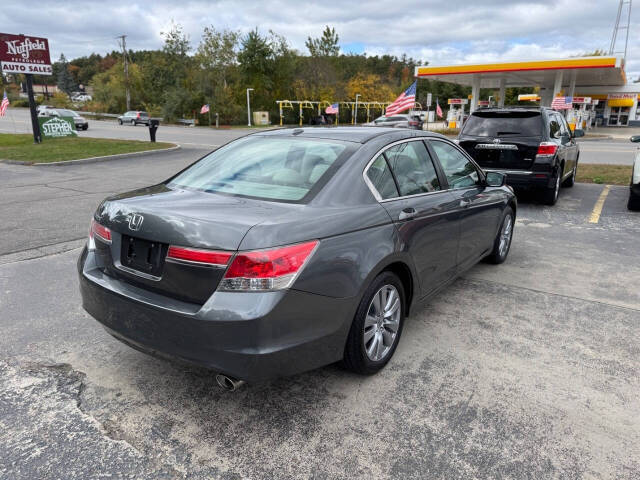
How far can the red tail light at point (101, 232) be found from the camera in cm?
284

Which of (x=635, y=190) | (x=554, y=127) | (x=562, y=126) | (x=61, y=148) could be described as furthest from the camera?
(x=61, y=148)

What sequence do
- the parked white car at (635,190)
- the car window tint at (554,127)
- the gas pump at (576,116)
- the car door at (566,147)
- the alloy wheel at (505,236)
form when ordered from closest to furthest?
the alloy wheel at (505,236) < the parked white car at (635,190) < the car window tint at (554,127) < the car door at (566,147) < the gas pump at (576,116)

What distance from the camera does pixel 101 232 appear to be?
9.57 ft

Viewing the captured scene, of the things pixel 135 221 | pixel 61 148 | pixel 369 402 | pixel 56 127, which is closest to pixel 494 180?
pixel 369 402

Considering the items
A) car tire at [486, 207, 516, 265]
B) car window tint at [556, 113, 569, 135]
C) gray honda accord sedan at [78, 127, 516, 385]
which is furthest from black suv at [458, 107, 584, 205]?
gray honda accord sedan at [78, 127, 516, 385]

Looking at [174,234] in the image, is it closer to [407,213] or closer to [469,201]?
[407,213]

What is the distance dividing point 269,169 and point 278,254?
3.60ft

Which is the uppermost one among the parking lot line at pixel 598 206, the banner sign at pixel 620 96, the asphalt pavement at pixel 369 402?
the banner sign at pixel 620 96

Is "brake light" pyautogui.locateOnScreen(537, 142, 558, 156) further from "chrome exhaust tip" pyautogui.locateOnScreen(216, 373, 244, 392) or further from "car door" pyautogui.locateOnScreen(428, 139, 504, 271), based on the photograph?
"chrome exhaust tip" pyautogui.locateOnScreen(216, 373, 244, 392)

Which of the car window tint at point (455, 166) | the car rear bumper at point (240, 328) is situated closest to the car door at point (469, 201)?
the car window tint at point (455, 166)

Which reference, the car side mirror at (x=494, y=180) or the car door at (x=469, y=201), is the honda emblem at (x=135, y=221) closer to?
the car door at (x=469, y=201)

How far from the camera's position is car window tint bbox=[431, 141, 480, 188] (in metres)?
4.10

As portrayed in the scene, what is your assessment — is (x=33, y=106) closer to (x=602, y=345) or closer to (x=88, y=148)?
(x=88, y=148)

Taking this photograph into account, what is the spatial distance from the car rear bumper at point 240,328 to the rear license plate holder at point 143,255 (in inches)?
5.2
